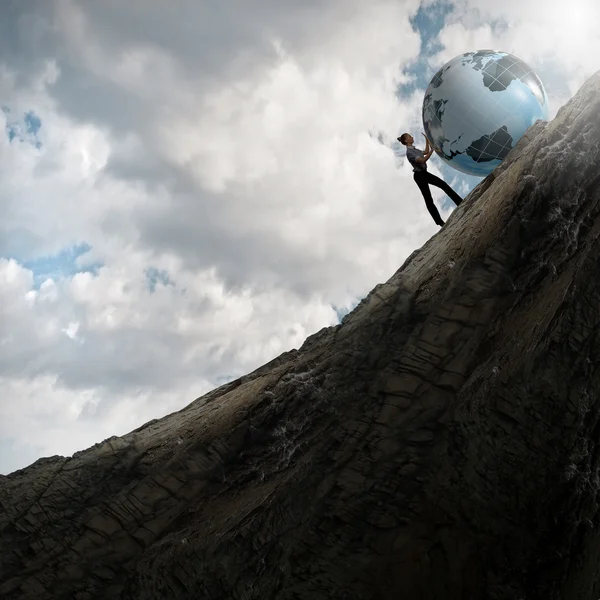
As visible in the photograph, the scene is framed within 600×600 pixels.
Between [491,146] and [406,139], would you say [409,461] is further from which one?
[406,139]

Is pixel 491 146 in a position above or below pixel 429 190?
below

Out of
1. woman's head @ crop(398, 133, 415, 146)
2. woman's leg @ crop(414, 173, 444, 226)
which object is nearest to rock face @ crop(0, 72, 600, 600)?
woman's leg @ crop(414, 173, 444, 226)

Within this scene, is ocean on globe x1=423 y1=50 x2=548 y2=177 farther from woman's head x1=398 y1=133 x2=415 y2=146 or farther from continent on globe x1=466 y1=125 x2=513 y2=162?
woman's head x1=398 y1=133 x2=415 y2=146

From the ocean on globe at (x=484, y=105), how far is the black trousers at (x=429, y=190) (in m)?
1.18

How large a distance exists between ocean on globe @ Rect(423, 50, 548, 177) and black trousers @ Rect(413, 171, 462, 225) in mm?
1183

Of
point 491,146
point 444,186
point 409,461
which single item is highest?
point 444,186

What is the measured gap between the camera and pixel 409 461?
11.6m

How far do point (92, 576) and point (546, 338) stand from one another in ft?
31.6

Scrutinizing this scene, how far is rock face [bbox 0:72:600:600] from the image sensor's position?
11016 millimetres

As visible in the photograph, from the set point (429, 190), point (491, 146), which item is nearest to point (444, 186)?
point (429, 190)

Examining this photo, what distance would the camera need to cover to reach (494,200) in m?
13.4

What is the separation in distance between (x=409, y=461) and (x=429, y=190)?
8.10 m

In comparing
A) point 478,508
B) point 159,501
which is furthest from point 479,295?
point 159,501

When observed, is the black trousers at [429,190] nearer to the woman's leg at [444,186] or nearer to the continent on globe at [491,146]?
the woman's leg at [444,186]
